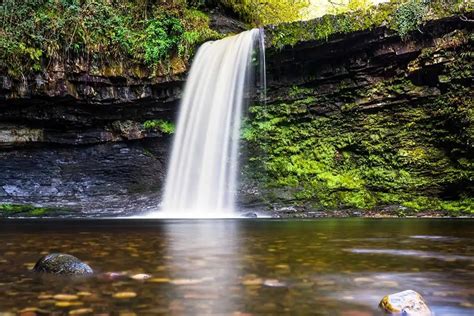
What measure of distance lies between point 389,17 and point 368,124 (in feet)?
Answer: 8.70

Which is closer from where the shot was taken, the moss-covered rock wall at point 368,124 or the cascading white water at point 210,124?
the moss-covered rock wall at point 368,124

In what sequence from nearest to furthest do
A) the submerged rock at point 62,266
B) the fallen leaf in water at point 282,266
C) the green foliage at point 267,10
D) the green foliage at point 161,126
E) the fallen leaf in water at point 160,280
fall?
1. the fallen leaf in water at point 160,280
2. the submerged rock at point 62,266
3. the fallen leaf in water at point 282,266
4. the green foliage at point 161,126
5. the green foliage at point 267,10

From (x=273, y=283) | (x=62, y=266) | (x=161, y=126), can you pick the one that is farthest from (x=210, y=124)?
(x=273, y=283)

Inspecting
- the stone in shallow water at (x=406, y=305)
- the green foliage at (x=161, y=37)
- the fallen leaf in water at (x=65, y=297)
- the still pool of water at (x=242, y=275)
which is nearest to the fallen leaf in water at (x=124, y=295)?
the still pool of water at (x=242, y=275)

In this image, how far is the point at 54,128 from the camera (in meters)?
12.7

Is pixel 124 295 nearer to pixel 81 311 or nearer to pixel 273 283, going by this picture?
pixel 81 311

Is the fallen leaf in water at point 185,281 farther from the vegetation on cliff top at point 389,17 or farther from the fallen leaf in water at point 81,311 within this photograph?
the vegetation on cliff top at point 389,17

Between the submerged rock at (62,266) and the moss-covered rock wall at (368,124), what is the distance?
8216 mm

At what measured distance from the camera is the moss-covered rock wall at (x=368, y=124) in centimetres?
1069

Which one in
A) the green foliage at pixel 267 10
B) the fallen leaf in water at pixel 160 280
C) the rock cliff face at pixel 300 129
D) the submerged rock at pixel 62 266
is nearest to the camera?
the fallen leaf in water at pixel 160 280

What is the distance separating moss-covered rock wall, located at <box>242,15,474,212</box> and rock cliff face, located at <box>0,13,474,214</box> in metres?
0.03

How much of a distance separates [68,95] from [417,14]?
28.1 ft

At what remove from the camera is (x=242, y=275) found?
3.27 metres

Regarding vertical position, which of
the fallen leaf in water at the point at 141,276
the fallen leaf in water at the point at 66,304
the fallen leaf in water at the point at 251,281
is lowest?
the fallen leaf in water at the point at 251,281
